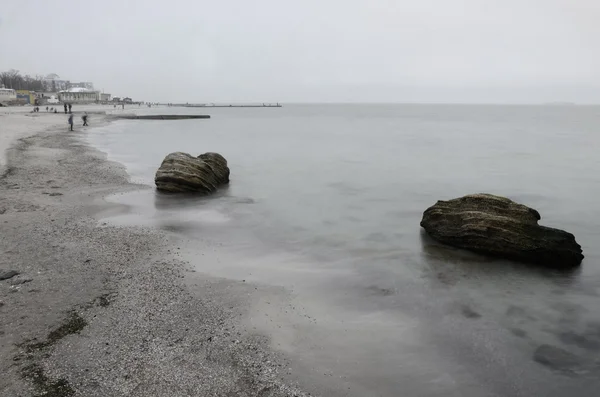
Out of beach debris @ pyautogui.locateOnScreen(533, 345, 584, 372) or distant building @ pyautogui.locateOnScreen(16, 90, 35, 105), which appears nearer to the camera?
beach debris @ pyautogui.locateOnScreen(533, 345, 584, 372)

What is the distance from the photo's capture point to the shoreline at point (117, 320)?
563cm

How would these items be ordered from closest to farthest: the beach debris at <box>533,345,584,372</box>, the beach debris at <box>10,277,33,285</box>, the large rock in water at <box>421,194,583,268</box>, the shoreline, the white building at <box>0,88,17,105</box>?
the shoreline → the beach debris at <box>533,345,584,372</box> → the beach debris at <box>10,277,33,285</box> → the large rock in water at <box>421,194,583,268</box> → the white building at <box>0,88,17,105</box>

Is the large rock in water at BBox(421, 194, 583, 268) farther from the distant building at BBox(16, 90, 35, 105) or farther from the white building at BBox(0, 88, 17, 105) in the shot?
the distant building at BBox(16, 90, 35, 105)

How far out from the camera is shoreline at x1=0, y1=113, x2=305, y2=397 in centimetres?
563

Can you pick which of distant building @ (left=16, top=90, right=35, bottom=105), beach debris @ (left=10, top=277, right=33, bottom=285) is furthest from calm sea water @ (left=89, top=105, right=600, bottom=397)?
distant building @ (left=16, top=90, right=35, bottom=105)

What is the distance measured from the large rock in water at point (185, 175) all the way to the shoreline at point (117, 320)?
5.64 m

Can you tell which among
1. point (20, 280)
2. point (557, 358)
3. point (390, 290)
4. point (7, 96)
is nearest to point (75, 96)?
point (7, 96)

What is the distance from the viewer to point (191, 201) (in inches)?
671

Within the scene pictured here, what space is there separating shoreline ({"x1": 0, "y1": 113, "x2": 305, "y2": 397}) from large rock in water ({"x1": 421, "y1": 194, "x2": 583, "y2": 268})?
21.0 ft

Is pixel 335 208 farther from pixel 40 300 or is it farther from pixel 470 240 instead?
pixel 40 300

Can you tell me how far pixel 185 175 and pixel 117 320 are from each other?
11.6 m

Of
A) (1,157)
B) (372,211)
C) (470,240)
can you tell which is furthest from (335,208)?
(1,157)

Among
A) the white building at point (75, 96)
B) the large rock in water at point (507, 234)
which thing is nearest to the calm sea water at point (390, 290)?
the large rock in water at point (507, 234)

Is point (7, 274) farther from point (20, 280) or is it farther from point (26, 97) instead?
point (26, 97)
